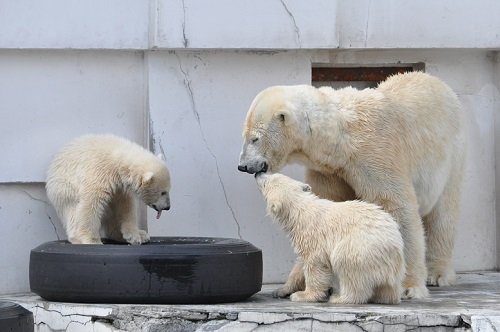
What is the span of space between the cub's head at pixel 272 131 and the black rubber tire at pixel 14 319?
6.22ft

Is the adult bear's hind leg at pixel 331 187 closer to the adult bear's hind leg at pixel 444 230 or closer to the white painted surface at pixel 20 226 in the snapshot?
the adult bear's hind leg at pixel 444 230

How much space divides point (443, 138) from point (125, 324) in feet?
7.68

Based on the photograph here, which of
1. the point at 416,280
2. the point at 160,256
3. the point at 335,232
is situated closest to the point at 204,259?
the point at 160,256

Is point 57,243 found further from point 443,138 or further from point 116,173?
point 443,138

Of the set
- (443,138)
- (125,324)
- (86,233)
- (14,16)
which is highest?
(14,16)

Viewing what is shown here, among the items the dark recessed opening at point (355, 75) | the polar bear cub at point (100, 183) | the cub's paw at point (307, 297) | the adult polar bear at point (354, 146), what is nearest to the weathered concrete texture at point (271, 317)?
the cub's paw at point (307, 297)

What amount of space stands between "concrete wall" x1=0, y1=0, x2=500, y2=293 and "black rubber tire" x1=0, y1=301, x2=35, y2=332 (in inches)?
84.0

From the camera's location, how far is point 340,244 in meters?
5.97

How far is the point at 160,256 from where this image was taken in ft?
19.4

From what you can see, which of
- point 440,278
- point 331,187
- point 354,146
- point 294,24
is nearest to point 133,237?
point 331,187

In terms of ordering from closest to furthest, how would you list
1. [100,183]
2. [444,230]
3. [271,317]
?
[271,317]
[100,183]
[444,230]

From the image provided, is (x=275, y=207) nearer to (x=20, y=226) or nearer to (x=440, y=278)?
(x=440, y=278)

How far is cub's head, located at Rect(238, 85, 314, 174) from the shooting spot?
6.36m

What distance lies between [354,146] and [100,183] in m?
1.43
